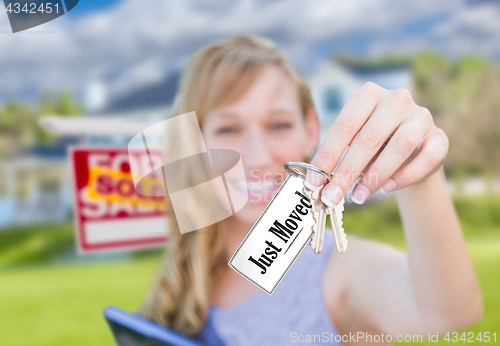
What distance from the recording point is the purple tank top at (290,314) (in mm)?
687

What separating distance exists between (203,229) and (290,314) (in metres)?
0.29

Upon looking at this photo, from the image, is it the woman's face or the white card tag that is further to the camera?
the woman's face

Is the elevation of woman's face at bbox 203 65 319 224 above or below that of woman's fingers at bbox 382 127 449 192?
below

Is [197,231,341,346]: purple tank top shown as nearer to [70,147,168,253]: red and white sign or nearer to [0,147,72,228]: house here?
[70,147,168,253]: red and white sign

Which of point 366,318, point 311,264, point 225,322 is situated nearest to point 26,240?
point 225,322

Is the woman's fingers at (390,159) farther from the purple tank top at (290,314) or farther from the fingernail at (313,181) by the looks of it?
the purple tank top at (290,314)

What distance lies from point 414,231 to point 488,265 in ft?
5.29

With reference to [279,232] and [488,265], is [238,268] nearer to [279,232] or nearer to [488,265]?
[279,232]

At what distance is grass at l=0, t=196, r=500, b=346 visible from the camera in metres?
1.52

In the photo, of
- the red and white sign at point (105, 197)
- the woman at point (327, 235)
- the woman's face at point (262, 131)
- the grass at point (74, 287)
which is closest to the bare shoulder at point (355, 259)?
the woman at point (327, 235)

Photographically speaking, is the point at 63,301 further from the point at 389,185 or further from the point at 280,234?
the point at 389,185

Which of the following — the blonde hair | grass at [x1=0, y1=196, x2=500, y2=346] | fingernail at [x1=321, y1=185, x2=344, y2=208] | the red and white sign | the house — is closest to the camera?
fingernail at [x1=321, y1=185, x2=344, y2=208]

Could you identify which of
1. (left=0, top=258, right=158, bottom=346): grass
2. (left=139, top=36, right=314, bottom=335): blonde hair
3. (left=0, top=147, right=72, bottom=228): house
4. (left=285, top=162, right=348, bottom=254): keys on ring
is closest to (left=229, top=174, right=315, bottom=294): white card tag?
(left=285, top=162, right=348, bottom=254): keys on ring

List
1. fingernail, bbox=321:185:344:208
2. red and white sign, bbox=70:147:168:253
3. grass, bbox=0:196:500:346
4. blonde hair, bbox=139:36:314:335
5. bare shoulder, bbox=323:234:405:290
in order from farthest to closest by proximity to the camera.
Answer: grass, bbox=0:196:500:346, red and white sign, bbox=70:147:168:253, blonde hair, bbox=139:36:314:335, bare shoulder, bbox=323:234:405:290, fingernail, bbox=321:185:344:208
